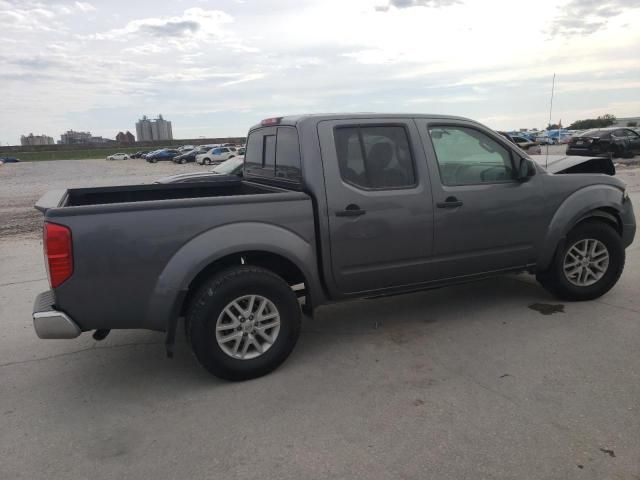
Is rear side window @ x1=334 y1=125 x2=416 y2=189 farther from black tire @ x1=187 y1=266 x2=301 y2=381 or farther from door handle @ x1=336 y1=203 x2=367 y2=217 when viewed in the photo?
black tire @ x1=187 y1=266 x2=301 y2=381

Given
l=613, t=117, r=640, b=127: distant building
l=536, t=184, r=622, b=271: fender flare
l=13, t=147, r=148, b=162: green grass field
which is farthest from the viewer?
l=13, t=147, r=148, b=162: green grass field

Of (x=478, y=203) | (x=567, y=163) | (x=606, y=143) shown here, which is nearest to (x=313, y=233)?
(x=478, y=203)

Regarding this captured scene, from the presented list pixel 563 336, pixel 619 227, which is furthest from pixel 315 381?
pixel 619 227

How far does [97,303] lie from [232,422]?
1.15 meters

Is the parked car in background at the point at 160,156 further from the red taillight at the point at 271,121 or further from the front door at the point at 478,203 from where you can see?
the front door at the point at 478,203

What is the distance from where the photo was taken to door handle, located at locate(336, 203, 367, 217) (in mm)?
3879

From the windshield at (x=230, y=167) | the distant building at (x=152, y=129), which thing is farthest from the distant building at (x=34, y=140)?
the windshield at (x=230, y=167)

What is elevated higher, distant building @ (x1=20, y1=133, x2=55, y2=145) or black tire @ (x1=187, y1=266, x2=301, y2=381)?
distant building @ (x1=20, y1=133, x2=55, y2=145)

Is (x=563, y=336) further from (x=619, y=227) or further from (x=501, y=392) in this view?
(x=619, y=227)

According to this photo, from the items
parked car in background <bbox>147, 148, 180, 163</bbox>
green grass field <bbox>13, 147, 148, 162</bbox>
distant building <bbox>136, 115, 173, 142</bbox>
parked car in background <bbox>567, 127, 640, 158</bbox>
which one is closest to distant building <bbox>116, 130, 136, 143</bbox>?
distant building <bbox>136, 115, 173, 142</bbox>

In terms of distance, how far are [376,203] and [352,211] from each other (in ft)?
0.72

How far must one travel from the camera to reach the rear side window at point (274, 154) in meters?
4.15

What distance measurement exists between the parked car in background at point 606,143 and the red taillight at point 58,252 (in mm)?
23453

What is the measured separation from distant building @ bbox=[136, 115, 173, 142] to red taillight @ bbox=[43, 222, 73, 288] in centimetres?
15012
